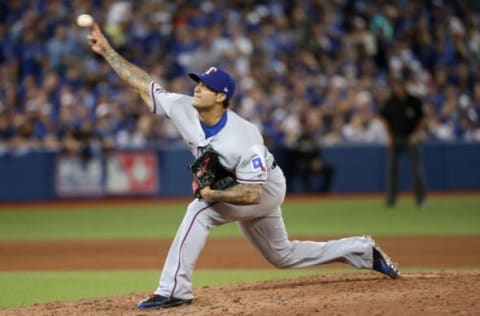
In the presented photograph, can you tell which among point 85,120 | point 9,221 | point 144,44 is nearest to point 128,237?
point 9,221

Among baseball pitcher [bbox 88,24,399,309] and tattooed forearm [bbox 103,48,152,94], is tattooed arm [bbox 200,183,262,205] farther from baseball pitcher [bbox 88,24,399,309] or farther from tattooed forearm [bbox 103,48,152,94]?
tattooed forearm [bbox 103,48,152,94]

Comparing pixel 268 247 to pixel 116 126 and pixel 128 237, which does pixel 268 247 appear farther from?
pixel 116 126

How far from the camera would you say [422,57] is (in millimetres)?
22125

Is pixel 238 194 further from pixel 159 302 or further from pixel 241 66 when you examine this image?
pixel 241 66

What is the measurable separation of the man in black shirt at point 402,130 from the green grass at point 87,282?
20.7 ft

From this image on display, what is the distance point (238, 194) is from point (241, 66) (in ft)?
44.4

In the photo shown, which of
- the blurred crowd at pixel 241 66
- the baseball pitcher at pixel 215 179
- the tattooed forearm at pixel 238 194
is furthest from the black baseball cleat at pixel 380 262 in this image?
the blurred crowd at pixel 241 66

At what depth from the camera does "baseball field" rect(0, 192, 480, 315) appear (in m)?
6.59

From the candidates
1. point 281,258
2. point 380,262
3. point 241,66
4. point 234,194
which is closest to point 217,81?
point 234,194

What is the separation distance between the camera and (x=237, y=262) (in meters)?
10.5

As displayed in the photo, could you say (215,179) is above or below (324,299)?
above

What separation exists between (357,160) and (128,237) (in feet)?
25.4

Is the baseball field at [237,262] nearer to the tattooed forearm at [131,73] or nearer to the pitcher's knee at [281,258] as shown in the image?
the pitcher's knee at [281,258]

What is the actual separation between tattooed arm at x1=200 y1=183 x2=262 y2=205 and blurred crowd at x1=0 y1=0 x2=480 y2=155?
12.1 m
